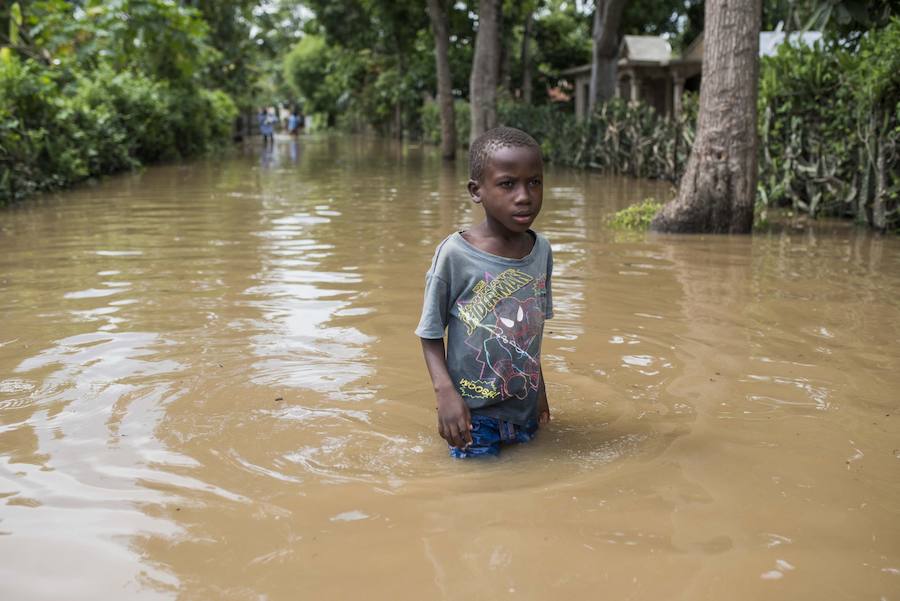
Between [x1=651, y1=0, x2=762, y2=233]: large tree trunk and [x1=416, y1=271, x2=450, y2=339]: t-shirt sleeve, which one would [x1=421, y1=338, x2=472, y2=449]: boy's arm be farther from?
[x1=651, y1=0, x2=762, y2=233]: large tree trunk

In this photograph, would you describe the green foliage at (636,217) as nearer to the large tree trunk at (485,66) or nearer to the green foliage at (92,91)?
the green foliage at (92,91)

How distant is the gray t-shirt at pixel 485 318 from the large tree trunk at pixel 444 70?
73.9 ft

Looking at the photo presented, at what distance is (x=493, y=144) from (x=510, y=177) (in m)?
0.13

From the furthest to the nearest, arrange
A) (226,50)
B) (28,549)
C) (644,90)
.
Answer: (226,50) < (644,90) < (28,549)

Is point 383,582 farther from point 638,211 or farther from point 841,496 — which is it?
point 638,211

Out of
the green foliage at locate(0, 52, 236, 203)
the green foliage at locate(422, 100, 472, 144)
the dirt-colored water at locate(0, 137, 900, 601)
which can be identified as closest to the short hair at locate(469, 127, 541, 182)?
the dirt-colored water at locate(0, 137, 900, 601)

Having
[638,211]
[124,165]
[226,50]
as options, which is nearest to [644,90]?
[226,50]

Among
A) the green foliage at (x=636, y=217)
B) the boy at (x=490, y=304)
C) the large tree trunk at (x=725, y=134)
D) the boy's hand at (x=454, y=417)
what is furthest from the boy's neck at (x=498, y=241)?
the green foliage at (x=636, y=217)

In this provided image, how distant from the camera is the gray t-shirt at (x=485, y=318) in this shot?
10.7ft

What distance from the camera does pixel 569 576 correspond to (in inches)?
102

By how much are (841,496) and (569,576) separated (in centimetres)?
113

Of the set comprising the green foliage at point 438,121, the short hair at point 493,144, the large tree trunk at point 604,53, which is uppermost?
the large tree trunk at point 604,53

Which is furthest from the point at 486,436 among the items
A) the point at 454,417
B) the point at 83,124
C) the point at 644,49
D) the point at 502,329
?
the point at 644,49

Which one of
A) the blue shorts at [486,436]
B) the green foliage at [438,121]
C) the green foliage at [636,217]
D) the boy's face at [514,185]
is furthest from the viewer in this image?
the green foliage at [438,121]
